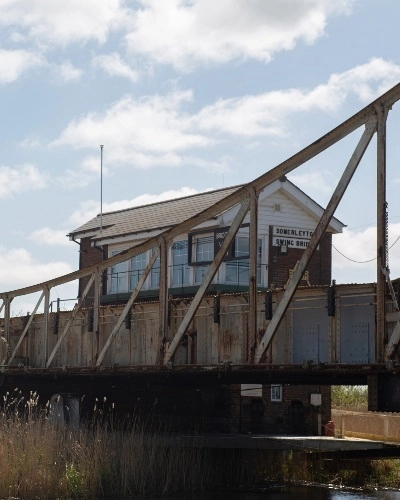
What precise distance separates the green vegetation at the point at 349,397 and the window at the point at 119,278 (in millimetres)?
13986

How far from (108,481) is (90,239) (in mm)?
21624

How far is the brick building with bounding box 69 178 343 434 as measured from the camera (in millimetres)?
38375

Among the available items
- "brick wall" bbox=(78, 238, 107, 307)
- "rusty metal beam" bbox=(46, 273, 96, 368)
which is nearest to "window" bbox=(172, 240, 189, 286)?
"brick wall" bbox=(78, 238, 107, 307)

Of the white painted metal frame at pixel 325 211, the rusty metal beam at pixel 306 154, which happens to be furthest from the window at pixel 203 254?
the rusty metal beam at pixel 306 154

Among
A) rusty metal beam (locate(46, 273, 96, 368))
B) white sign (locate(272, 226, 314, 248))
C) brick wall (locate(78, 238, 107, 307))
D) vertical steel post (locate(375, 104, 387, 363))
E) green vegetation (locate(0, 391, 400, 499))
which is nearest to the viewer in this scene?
vertical steel post (locate(375, 104, 387, 363))

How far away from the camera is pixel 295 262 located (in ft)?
135

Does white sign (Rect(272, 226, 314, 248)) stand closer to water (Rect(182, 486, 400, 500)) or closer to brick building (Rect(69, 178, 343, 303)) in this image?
brick building (Rect(69, 178, 343, 303))

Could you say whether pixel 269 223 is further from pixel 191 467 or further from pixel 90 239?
pixel 191 467

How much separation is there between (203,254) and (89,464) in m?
15.4

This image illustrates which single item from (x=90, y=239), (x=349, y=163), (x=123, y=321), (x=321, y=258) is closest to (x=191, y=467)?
(x=123, y=321)

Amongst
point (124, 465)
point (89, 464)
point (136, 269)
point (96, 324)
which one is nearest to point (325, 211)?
point (124, 465)

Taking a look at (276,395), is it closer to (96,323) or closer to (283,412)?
(283,412)

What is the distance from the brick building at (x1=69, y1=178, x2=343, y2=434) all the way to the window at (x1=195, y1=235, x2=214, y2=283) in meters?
0.04

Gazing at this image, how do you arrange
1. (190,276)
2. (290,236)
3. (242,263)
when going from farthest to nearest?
(290,236), (190,276), (242,263)
